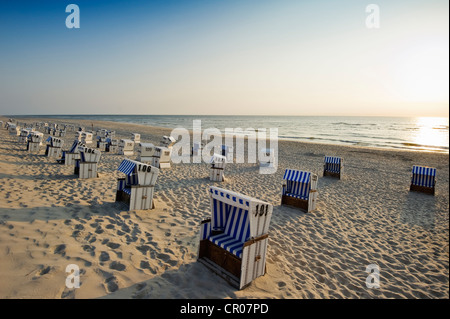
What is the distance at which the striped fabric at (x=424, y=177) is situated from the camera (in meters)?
11.1

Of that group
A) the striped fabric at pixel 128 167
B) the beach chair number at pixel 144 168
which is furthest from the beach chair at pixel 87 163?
the beach chair number at pixel 144 168

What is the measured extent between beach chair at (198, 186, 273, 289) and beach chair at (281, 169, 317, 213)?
4.18m

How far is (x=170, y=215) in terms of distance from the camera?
6.76 m

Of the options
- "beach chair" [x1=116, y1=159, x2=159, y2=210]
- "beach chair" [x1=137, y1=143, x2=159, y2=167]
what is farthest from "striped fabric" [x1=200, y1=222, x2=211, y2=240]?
"beach chair" [x1=137, y1=143, x2=159, y2=167]

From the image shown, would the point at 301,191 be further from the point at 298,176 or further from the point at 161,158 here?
the point at 161,158

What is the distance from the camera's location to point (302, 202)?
7.97 meters

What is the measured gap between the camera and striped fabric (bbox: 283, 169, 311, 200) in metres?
8.03

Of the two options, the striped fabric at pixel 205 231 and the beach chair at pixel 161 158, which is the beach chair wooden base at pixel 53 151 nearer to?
the beach chair at pixel 161 158

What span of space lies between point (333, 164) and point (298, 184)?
20.1 ft

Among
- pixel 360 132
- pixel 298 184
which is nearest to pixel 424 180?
pixel 298 184

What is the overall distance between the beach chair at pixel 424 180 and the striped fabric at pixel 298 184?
7.21 m

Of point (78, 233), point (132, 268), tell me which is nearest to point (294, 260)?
point (132, 268)
